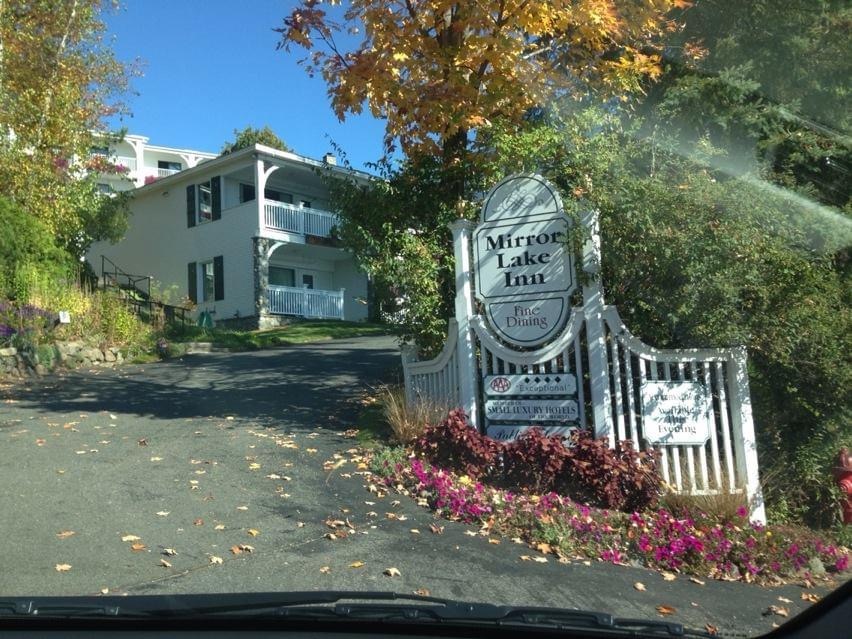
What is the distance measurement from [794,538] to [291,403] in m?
A: 7.18

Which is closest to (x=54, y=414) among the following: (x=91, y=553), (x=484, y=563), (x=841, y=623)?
(x=91, y=553)

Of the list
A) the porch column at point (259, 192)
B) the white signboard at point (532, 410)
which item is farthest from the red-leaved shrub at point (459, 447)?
the porch column at point (259, 192)

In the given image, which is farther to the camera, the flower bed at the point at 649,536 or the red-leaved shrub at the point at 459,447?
the red-leaved shrub at the point at 459,447

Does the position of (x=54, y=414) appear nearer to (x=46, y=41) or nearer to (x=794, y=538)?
(x=794, y=538)

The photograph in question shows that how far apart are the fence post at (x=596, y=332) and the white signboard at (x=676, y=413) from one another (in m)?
0.38

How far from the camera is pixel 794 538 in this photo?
729 cm

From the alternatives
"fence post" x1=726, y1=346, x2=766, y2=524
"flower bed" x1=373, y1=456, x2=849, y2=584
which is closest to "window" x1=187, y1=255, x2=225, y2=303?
"flower bed" x1=373, y1=456, x2=849, y2=584

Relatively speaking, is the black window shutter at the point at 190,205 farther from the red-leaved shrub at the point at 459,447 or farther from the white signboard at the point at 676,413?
the white signboard at the point at 676,413

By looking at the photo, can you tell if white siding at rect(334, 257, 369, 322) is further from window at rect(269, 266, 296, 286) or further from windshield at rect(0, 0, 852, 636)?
windshield at rect(0, 0, 852, 636)

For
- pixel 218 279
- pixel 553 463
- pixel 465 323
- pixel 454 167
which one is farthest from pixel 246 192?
pixel 553 463

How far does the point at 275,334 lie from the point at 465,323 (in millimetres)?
14879

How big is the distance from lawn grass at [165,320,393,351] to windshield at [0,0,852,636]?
570cm

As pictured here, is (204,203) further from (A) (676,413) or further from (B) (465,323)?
(A) (676,413)

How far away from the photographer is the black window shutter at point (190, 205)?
98.8 ft
